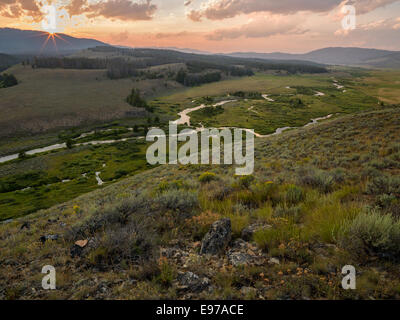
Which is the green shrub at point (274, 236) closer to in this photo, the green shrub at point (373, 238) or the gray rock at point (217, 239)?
the gray rock at point (217, 239)

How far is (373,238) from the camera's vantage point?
4.37 meters

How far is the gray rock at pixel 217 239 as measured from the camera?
5164 mm

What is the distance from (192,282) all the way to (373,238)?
12.2 ft

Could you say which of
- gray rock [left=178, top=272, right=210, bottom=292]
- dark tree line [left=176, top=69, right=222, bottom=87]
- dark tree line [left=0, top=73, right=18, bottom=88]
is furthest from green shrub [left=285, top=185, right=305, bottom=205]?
dark tree line [left=176, top=69, right=222, bottom=87]

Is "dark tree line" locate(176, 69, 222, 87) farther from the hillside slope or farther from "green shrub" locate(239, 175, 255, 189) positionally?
the hillside slope

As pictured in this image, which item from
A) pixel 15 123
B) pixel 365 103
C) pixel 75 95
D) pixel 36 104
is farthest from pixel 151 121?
pixel 365 103

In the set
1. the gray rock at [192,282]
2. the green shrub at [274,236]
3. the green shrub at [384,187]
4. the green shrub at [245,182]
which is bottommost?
the green shrub at [245,182]

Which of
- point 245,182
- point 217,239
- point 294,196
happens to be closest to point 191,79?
point 245,182

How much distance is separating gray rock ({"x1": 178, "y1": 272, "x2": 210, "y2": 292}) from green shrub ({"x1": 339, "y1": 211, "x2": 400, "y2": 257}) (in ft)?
9.99

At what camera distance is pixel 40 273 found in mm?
4859

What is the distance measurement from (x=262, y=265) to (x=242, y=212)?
8.19ft

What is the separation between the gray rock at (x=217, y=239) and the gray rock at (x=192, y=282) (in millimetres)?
872

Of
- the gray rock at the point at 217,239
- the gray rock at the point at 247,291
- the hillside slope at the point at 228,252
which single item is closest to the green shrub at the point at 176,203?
the hillside slope at the point at 228,252
